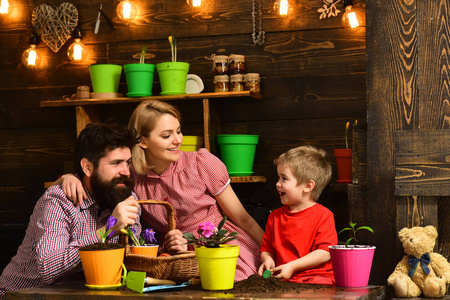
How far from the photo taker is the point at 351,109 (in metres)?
3.45

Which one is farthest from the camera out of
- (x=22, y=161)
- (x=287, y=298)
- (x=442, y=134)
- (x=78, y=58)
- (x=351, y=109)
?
(x=22, y=161)

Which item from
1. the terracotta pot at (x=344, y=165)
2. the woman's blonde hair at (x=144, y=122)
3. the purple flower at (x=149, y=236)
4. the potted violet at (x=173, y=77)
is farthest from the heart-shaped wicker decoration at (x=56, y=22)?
the purple flower at (x=149, y=236)

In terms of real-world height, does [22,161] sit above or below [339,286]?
above

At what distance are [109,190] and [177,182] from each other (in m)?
0.47

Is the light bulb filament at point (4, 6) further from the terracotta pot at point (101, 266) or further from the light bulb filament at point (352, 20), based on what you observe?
the terracotta pot at point (101, 266)

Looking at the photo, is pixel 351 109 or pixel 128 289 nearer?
pixel 128 289

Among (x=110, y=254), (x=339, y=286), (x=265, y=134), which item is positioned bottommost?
(x=339, y=286)

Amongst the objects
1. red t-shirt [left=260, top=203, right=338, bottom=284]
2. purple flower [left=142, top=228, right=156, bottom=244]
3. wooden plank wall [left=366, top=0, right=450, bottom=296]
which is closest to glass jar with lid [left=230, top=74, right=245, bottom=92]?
red t-shirt [left=260, top=203, right=338, bottom=284]

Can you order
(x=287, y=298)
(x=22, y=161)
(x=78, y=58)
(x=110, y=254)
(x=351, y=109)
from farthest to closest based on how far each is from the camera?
(x=22, y=161) → (x=78, y=58) → (x=351, y=109) → (x=110, y=254) → (x=287, y=298)

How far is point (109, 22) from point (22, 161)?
111 centimetres

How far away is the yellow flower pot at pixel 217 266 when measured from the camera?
5.72ft

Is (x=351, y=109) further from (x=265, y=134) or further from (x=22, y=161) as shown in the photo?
(x=22, y=161)

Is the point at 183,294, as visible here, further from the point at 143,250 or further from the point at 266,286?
the point at 143,250

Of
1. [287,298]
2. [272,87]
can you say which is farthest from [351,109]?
[287,298]
